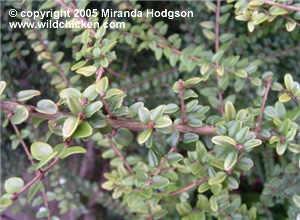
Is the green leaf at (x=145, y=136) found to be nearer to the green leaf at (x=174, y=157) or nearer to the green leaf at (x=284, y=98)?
the green leaf at (x=174, y=157)

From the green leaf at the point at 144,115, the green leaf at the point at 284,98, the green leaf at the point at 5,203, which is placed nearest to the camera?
the green leaf at the point at 5,203

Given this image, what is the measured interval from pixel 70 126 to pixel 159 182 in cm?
26

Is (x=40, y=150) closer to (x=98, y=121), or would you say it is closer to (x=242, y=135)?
(x=98, y=121)

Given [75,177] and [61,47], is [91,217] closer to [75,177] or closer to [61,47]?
[75,177]

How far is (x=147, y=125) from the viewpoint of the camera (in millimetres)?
509

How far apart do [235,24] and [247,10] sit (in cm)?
39

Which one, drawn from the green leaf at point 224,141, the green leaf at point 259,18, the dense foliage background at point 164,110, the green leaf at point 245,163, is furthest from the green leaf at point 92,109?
the green leaf at point 259,18

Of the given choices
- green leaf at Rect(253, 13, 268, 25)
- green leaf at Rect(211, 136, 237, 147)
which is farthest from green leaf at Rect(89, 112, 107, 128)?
green leaf at Rect(253, 13, 268, 25)

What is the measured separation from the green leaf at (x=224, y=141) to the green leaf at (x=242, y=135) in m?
0.02

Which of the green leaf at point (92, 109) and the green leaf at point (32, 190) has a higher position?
the green leaf at point (92, 109)

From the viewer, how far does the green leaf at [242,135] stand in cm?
52

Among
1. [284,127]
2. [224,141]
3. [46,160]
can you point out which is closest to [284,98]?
[284,127]

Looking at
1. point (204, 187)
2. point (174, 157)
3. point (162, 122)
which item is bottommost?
point (204, 187)

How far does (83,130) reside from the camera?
428mm
